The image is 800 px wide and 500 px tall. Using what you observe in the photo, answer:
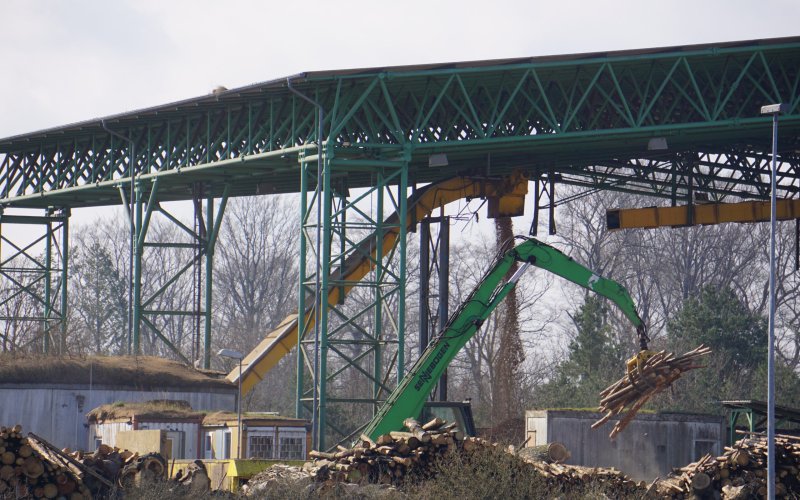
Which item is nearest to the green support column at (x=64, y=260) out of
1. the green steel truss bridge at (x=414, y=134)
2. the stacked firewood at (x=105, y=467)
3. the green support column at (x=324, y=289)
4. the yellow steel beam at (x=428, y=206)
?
the green steel truss bridge at (x=414, y=134)

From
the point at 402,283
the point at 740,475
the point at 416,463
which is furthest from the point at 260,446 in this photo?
the point at 740,475

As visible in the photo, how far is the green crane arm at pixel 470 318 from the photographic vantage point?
30.6 m

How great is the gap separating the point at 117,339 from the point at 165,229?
25.4ft

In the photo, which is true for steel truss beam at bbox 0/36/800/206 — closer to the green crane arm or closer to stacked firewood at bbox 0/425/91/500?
the green crane arm

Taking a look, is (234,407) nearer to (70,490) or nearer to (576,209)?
(70,490)

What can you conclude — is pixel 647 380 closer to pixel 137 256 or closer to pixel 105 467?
pixel 105 467

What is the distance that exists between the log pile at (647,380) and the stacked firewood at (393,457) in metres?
5.70

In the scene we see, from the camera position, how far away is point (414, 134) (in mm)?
35688

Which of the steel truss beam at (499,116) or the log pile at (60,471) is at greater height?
the steel truss beam at (499,116)

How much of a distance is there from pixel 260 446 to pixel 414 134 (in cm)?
904

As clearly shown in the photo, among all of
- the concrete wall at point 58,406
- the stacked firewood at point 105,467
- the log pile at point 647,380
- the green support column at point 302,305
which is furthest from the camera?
the concrete wall at point 58,406

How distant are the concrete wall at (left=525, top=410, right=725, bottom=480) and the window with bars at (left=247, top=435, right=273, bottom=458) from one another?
7903mm

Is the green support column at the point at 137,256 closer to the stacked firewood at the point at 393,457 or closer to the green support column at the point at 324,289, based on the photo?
the green support column at the point at 324,289

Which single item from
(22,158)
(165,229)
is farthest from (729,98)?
(165,229)
